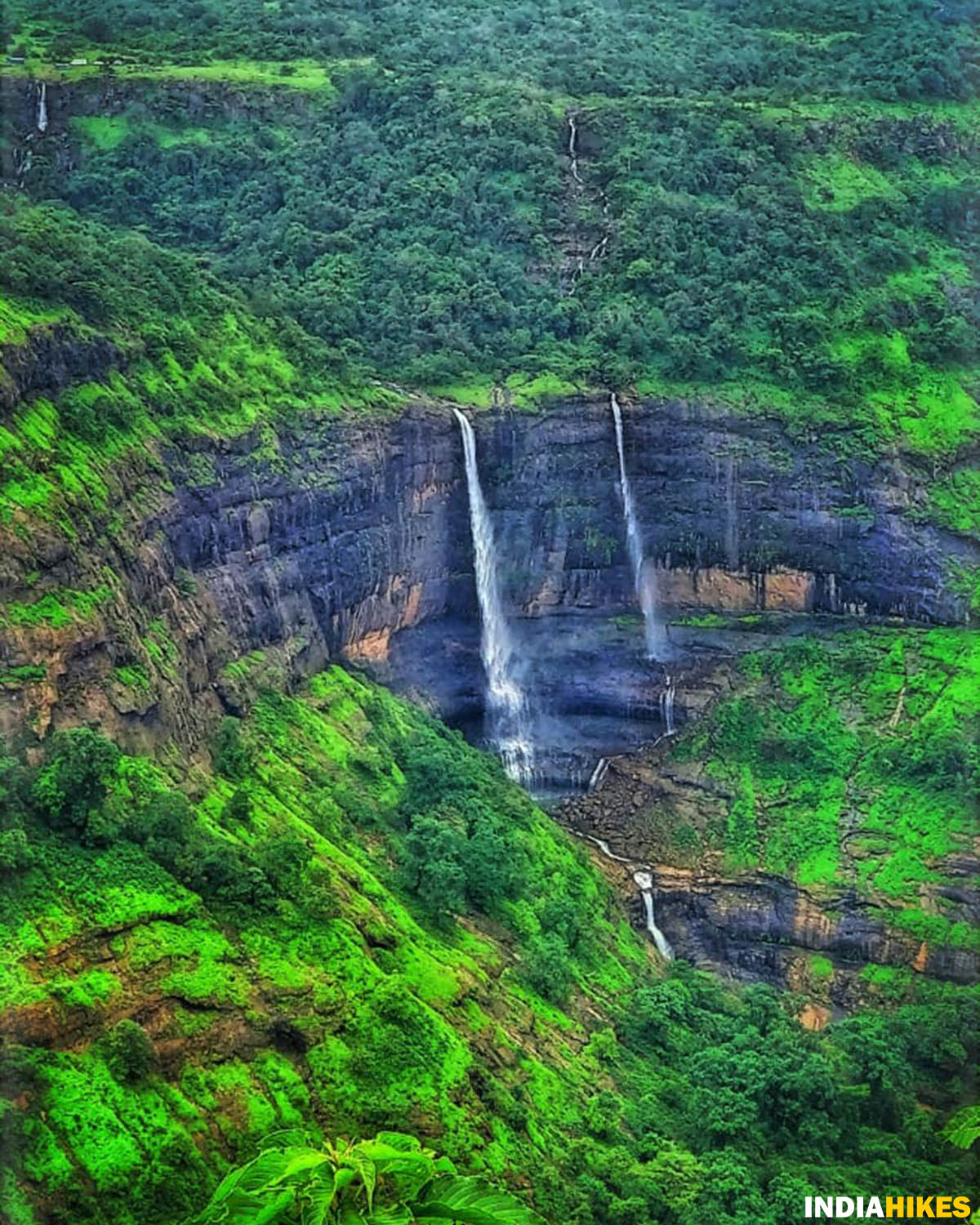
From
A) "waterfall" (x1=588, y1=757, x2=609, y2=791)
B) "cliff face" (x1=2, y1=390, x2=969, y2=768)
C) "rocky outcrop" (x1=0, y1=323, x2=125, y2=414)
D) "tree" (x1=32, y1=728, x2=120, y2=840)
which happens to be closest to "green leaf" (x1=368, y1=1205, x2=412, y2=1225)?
"tree" (x1=32, y1=728, x2=120, y2=840)

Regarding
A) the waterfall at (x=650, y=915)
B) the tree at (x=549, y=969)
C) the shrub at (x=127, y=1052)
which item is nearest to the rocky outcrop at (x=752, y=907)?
the waterfall at (x=650, y=915)

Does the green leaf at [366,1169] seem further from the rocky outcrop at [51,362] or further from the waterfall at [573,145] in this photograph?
the waterfall at [573,145]

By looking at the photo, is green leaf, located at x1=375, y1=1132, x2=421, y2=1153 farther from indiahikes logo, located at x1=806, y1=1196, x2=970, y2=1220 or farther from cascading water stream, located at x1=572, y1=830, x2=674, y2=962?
cascading water stream, located at x1=572, y1=830, x2=674, y2=962

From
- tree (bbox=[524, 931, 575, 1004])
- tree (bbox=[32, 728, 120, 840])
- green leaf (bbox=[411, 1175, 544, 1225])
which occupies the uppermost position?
tree (bbox=[32, 728, 120, 840])

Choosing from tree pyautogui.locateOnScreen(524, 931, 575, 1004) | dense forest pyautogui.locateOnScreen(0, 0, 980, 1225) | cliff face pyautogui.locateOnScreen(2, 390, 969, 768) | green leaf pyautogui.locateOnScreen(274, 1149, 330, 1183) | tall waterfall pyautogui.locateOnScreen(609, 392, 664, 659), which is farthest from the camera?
tall waterfall pyautogui.locateOnScreen(609, 392, 664, 659)

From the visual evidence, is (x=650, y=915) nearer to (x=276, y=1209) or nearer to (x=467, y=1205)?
(x=467, y=1205)

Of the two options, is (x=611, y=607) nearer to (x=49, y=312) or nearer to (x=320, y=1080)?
(x=49, y=312)

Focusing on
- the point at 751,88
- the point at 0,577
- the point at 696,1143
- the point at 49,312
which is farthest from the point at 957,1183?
the point at 751,88
